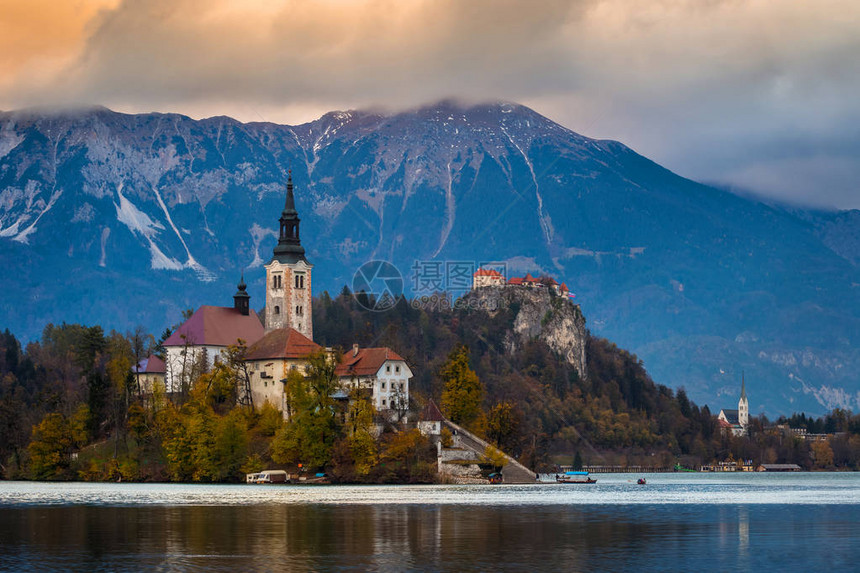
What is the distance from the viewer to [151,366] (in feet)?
527

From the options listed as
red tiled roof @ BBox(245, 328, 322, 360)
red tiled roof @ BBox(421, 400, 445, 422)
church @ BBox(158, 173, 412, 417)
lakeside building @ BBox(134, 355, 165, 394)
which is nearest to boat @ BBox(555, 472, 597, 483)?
red tiled roof @ BBox(421, 400, 445, 422)

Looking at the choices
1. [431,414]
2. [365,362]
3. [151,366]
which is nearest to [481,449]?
[431,414]

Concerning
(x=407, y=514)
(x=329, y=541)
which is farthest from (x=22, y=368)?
(x=329, y=541)

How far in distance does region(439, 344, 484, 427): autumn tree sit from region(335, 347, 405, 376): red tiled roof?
759 centimetres

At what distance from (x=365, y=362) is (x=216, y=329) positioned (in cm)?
2599

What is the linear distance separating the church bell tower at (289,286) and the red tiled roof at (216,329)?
8.76ft

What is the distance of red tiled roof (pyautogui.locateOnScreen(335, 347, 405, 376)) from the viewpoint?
5615 inches

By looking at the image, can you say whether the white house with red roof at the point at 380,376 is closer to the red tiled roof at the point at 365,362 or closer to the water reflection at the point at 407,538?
the red tiled roof at the point at 365,362

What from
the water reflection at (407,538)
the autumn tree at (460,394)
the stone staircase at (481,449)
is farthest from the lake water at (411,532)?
the autumn tree at (460,394)

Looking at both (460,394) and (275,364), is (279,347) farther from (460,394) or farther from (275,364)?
(460,394)

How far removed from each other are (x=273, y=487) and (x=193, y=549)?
6104cm

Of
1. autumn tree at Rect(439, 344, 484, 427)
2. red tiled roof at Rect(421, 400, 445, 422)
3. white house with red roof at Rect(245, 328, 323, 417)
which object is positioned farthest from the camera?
white house with red roof at Rect(245, 328, 323, 417)

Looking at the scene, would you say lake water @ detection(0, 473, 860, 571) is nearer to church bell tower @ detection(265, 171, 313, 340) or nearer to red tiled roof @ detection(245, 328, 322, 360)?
red tiled roof @ detection(245, 328, 322, 360)

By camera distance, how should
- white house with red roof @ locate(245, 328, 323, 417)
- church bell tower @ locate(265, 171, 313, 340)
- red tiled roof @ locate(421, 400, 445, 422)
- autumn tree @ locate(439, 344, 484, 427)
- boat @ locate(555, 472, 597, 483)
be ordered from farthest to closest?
church bell tower @ locate(265, 171, 313, 340), boat @ locate(555, 472, 597, 483), white house with red roof @ locate(245, 328, 323, 417), autumn tree @ locate(439, 344, 484, 427), red tiled roof @ locate(421, 400, 445, 422)
